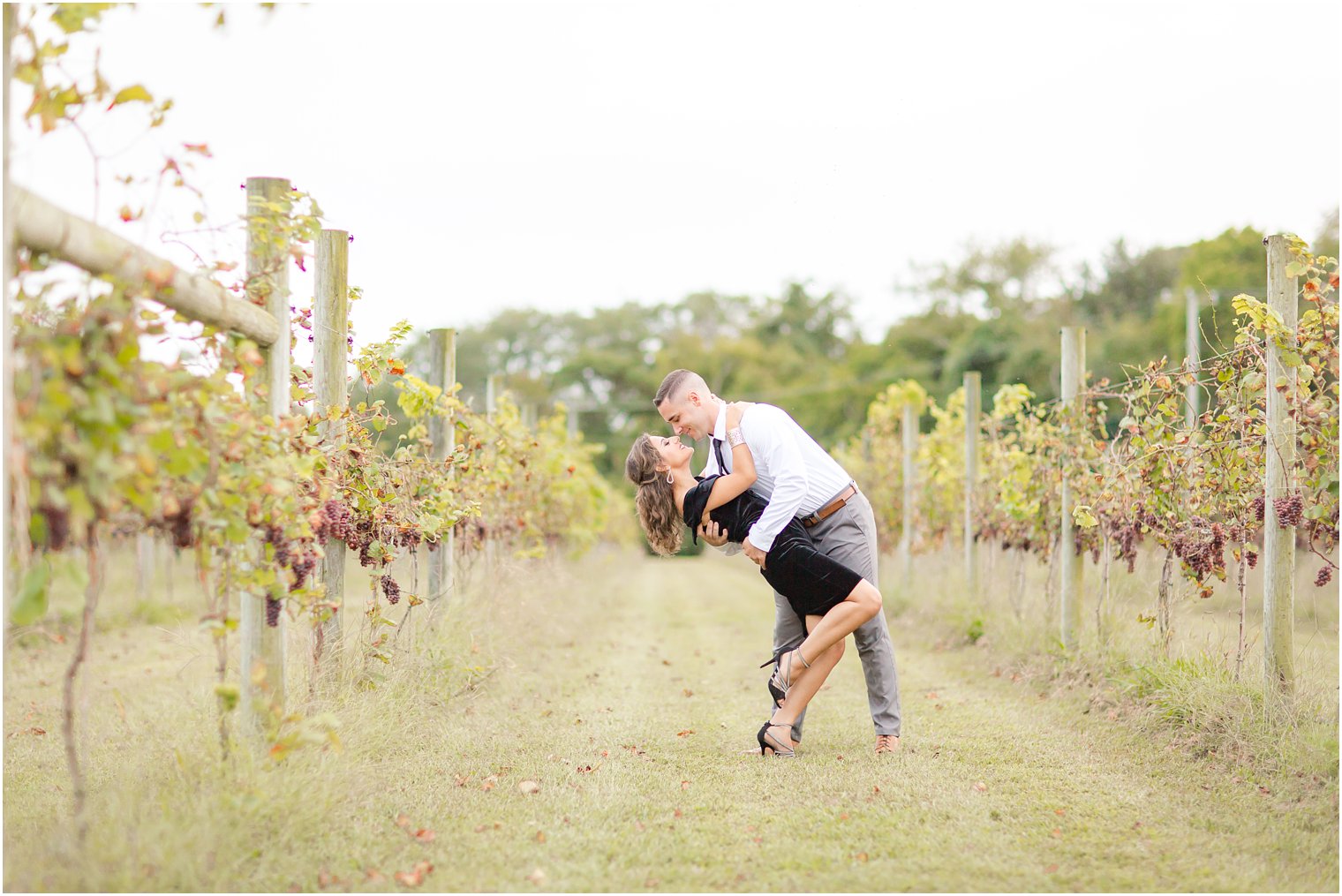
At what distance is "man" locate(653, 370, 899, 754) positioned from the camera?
4977 millimetres

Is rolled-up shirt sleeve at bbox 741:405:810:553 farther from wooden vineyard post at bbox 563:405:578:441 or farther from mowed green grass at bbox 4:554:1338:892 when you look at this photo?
wooden vineyard post at bbox 563:405:578:441

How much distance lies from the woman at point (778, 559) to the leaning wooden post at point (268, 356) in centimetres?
175

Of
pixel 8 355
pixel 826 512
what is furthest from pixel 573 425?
pixel 8 355

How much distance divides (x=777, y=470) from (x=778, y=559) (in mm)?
404

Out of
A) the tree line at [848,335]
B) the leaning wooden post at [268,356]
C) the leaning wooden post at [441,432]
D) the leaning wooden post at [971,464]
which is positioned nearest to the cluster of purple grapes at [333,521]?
the leaning wooden post at [268,356]

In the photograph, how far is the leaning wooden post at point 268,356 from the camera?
3957mm

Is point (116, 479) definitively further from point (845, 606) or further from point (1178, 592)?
point (1178, 592)

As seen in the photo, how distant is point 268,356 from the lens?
4.04m

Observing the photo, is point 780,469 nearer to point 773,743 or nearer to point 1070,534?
point 773,743

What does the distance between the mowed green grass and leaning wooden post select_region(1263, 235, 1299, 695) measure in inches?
23.6

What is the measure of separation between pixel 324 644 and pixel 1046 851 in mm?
3337

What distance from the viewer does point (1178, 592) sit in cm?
622

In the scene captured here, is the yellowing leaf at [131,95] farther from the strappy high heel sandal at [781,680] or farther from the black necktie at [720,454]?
the strappy high heel sandal at [781,680]

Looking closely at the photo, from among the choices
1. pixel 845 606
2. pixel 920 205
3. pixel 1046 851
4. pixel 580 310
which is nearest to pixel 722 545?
pixel 845 606
